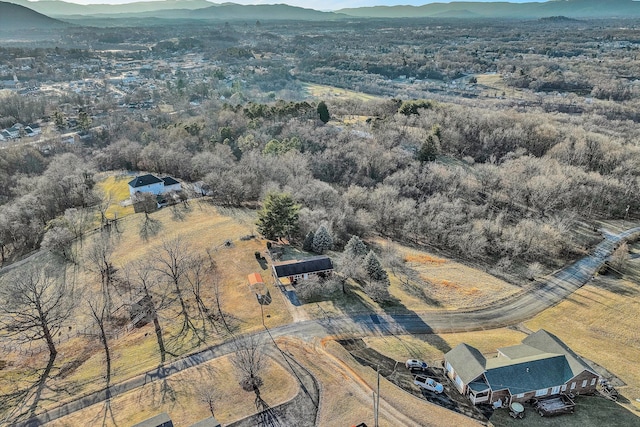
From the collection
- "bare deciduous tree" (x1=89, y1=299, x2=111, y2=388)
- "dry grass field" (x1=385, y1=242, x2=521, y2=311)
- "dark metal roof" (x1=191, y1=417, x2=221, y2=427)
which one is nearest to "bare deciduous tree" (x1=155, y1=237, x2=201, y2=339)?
"bare deciduous tree" (x1=89, y1=299, x2=111, y2=388)

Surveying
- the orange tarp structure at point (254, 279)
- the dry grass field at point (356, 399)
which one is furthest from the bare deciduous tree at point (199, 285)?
the dry grass field at point (356, 399)

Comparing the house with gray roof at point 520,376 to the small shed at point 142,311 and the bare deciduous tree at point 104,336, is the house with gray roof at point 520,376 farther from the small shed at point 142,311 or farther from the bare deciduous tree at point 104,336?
the small shed at point 142,311

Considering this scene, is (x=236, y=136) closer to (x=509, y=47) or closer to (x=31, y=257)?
(x=31, y=257)

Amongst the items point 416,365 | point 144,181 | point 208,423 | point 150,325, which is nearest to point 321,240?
point 150,325

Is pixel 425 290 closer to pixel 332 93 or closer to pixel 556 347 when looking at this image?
pixel 556 347

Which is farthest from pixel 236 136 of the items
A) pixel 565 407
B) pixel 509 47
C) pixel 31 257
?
pixel 509 47

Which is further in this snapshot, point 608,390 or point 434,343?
point 434,343
